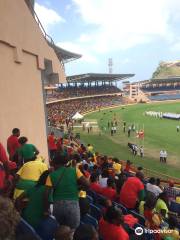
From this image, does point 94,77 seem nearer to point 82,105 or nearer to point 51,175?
point 82,105

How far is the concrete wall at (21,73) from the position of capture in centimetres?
1129

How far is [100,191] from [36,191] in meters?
3.20

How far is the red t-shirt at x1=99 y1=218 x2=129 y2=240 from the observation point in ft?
17.9

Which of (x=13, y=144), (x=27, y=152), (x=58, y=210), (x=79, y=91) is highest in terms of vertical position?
(x=27, y=152)

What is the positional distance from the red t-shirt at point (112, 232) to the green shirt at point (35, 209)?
0.98 meters

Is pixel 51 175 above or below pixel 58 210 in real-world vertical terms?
above

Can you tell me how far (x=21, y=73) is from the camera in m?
12.7

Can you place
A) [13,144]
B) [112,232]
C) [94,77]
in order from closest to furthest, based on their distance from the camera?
[112,232] → [13,144] → [94,77]

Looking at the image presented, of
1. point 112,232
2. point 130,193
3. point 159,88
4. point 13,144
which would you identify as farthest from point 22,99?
point 159,88

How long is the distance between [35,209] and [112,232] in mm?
1160

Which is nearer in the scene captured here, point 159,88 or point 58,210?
point 58,210

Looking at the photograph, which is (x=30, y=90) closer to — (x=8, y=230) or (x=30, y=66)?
(x=30, y=66)

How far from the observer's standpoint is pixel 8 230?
147 inches

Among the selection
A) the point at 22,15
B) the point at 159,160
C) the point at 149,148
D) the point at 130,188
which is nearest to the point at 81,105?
the point at 149,148
